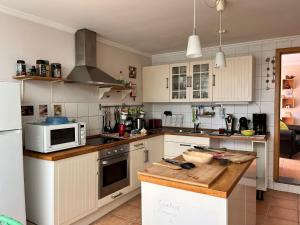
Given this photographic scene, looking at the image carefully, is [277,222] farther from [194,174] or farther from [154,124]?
[154,124]

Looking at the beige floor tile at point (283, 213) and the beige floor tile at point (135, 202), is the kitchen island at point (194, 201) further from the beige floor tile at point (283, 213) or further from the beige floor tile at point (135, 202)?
the beige floor tile at point (135, 202)

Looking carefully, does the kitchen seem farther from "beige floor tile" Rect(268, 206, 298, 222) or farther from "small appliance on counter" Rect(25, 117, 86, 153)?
"beige floor tile" Rect(268, 206, 298, 222)

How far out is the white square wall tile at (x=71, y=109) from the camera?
A: 2863mm

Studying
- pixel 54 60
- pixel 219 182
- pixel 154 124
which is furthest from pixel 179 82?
pixel 219 182

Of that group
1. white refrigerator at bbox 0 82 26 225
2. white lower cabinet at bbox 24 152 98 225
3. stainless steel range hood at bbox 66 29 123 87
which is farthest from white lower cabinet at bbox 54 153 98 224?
stainless steel range hood at bbox 66 29 123 87

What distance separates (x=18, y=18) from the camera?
7.70 ft

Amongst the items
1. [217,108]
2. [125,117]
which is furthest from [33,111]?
[217,108]

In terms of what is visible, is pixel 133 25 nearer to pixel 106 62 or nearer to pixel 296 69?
pixel 106 62

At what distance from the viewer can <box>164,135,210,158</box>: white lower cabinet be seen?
132 inches

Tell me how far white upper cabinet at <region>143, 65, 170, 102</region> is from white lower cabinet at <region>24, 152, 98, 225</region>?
1.92m

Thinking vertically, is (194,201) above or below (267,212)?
above

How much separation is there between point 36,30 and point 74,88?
79 centimetres

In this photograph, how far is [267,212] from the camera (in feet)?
9.04

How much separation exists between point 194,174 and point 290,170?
3.83m
